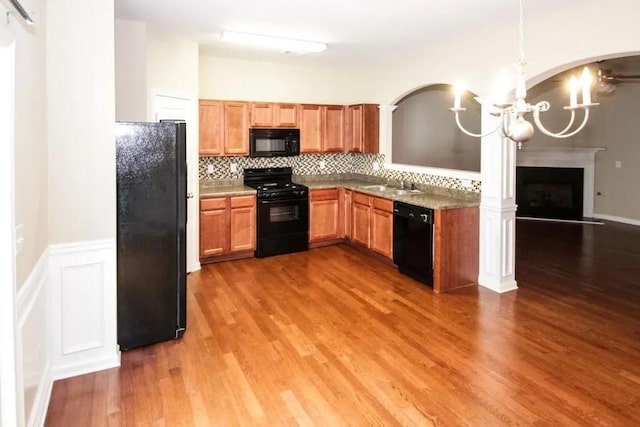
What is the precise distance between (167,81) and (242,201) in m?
1.68

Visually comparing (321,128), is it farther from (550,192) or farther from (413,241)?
(550,192)

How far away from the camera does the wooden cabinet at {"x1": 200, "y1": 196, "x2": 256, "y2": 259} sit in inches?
214

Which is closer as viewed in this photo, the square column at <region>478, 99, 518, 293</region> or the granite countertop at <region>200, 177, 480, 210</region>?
the square column at <region>478, 99, 518, 293</region>

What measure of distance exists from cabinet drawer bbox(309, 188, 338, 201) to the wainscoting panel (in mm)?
3487

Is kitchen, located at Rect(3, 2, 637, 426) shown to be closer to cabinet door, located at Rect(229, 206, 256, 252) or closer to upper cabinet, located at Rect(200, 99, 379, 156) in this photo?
upper cabinet, located at Rect(200, 99, 379, 156)

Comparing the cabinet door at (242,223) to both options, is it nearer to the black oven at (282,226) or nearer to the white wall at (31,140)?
the black oven at (282,226)

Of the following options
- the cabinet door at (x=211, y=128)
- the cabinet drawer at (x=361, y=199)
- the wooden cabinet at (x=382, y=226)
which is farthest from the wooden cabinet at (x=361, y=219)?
the cabinet door at (x=211, y=128)

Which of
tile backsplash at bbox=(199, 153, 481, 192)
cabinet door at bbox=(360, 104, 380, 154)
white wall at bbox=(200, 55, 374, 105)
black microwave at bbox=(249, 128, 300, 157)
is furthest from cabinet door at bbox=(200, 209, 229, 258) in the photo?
cabinet door at bbox=(360, 104, 380, 154)

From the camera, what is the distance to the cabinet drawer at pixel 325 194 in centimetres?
622

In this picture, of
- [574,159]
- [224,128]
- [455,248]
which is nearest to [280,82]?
[224,128]

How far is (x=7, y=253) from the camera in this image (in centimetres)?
187

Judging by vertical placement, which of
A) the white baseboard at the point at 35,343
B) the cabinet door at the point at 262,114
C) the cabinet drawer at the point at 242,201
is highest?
the cabinet door at the point at 262,114

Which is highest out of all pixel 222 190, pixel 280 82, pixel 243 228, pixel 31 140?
pixel 280 82

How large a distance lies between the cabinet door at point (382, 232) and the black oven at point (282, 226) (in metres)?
0.97
